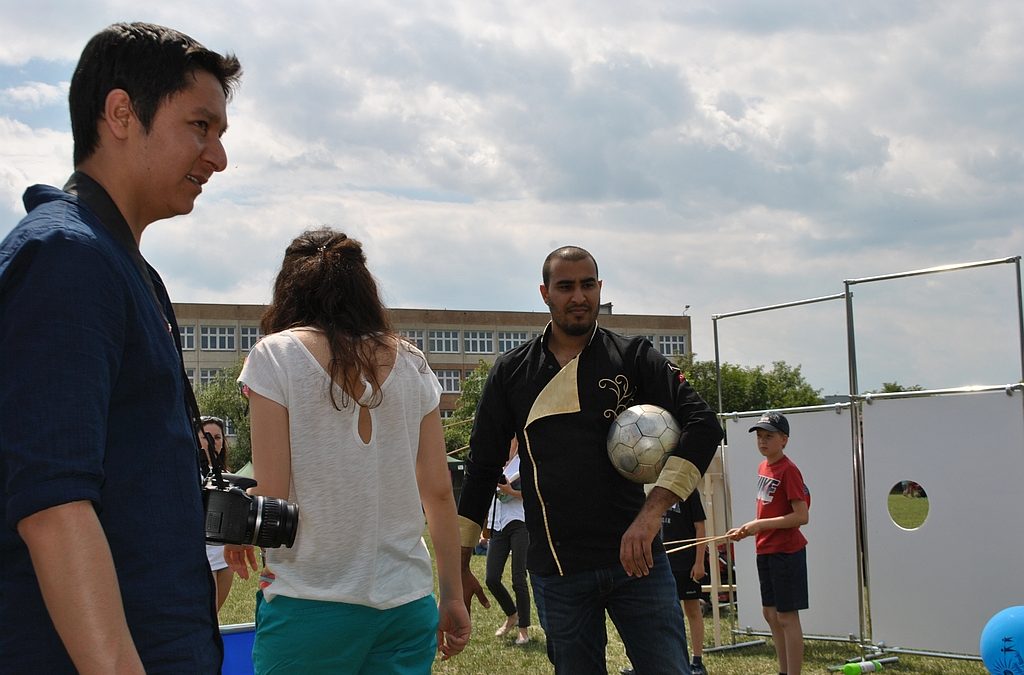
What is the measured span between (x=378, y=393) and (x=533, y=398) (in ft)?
5.94

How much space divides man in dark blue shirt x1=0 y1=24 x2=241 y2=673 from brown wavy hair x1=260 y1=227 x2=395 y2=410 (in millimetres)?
1286

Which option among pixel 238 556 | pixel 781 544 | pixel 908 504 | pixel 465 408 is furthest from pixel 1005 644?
pixel 465 408

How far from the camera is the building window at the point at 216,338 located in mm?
89000

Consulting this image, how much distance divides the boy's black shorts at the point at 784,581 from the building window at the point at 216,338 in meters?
83.9

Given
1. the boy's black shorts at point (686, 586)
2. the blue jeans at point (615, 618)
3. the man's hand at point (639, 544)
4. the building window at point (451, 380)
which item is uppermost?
the building window at point (451, 380)

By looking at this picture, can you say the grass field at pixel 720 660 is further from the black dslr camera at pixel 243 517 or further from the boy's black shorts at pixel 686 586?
the black dslr camera at pixel 243 517

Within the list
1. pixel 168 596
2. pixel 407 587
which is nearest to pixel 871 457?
pixel 407 587

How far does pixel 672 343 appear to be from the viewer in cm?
10244

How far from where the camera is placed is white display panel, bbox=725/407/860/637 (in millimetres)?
10281

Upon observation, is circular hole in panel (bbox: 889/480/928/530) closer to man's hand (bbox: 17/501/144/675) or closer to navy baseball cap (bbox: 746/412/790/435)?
navy baseball cap (bbox: 746/412/790/435)

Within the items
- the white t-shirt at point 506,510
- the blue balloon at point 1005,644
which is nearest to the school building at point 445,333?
the white t-shirt at point 506,510

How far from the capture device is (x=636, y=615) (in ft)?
15.4

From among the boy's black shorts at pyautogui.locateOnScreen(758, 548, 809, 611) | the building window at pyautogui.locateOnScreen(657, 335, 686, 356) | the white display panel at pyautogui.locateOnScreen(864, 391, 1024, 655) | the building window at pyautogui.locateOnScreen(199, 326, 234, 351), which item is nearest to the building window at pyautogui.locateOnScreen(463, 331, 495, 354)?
the building window at pyautogui.locateOnScreen(657, 335, 686, 356)

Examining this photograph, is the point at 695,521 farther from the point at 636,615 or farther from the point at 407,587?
the point at 407,587
